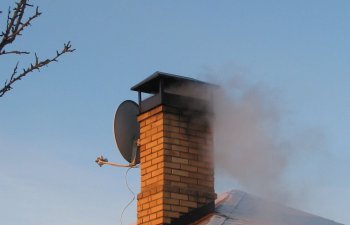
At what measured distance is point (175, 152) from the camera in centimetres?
977

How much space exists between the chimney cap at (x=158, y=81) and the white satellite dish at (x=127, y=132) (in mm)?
352

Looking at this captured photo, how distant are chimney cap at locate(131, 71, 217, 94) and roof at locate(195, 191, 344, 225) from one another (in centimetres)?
161

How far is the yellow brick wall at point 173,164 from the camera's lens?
9.59 meters

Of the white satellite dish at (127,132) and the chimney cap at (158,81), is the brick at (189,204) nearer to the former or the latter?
the white satellite dish at (127,132)

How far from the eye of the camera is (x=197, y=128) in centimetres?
1014

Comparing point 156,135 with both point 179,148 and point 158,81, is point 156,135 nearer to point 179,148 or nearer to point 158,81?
point 179,148

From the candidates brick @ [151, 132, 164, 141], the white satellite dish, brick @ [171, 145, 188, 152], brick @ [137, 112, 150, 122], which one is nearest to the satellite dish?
the white satellite dish

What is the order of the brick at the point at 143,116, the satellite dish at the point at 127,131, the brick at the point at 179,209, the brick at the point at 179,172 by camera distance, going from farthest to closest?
the satellite dish at the point at 127,131 → the brick at the point at 143,116 → the brick at the point at 179,172 → the brick at the point at 179,209

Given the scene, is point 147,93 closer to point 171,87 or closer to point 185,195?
point 171,87

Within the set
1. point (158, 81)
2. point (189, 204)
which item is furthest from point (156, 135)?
point (189, 204)

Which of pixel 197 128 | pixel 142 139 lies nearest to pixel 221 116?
pixel 197 128

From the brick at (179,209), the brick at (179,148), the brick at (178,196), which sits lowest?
the brick at (179,209)

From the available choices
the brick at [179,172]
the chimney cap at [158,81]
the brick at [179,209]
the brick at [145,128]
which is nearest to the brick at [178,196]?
the brick at [179,209]

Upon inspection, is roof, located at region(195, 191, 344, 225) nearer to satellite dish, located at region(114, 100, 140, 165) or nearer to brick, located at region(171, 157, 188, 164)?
brick, located at region(171, 157, 188, 164)
